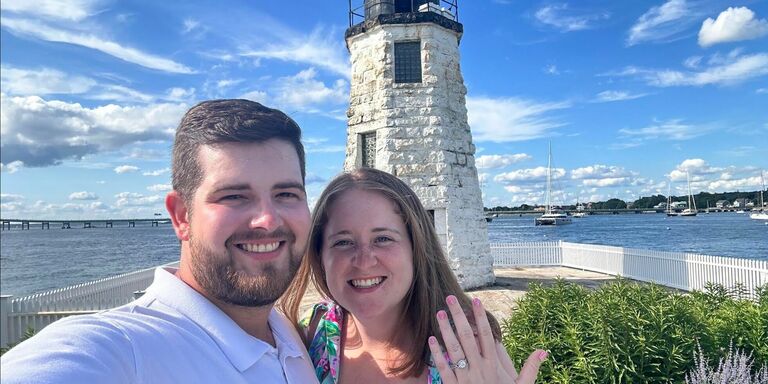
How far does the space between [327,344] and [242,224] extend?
104 centimetres

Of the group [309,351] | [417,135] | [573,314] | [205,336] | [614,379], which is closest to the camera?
[205,336]

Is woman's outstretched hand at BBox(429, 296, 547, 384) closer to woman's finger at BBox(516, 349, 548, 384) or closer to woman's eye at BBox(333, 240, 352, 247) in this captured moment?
woman's finger at BBox(516, 349, 548, 384)

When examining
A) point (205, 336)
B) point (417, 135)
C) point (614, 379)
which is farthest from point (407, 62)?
point (205, 336)

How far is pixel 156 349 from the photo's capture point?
3.81ft

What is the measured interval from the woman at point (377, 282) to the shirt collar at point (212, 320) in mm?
684

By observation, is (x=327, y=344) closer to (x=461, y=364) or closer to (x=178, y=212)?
(x=461, y=364)

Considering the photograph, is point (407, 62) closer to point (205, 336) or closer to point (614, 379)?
point (614, 379)

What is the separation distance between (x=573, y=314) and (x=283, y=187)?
3.50 meters

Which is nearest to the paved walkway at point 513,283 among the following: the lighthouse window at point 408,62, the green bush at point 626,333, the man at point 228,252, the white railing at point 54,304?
the green bush at point 626,333

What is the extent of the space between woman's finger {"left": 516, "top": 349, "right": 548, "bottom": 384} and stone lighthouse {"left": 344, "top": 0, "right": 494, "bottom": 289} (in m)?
9.35

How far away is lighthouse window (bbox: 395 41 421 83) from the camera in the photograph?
11406 mm

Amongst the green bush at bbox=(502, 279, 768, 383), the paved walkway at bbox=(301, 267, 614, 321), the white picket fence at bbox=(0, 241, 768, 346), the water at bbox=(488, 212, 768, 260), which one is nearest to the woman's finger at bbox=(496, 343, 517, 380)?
the green bush at bbox=(502, 279, 768, 383)

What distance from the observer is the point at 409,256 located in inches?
85.3

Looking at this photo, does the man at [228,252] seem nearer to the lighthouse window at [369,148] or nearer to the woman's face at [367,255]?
the woman's face at [367,255]
